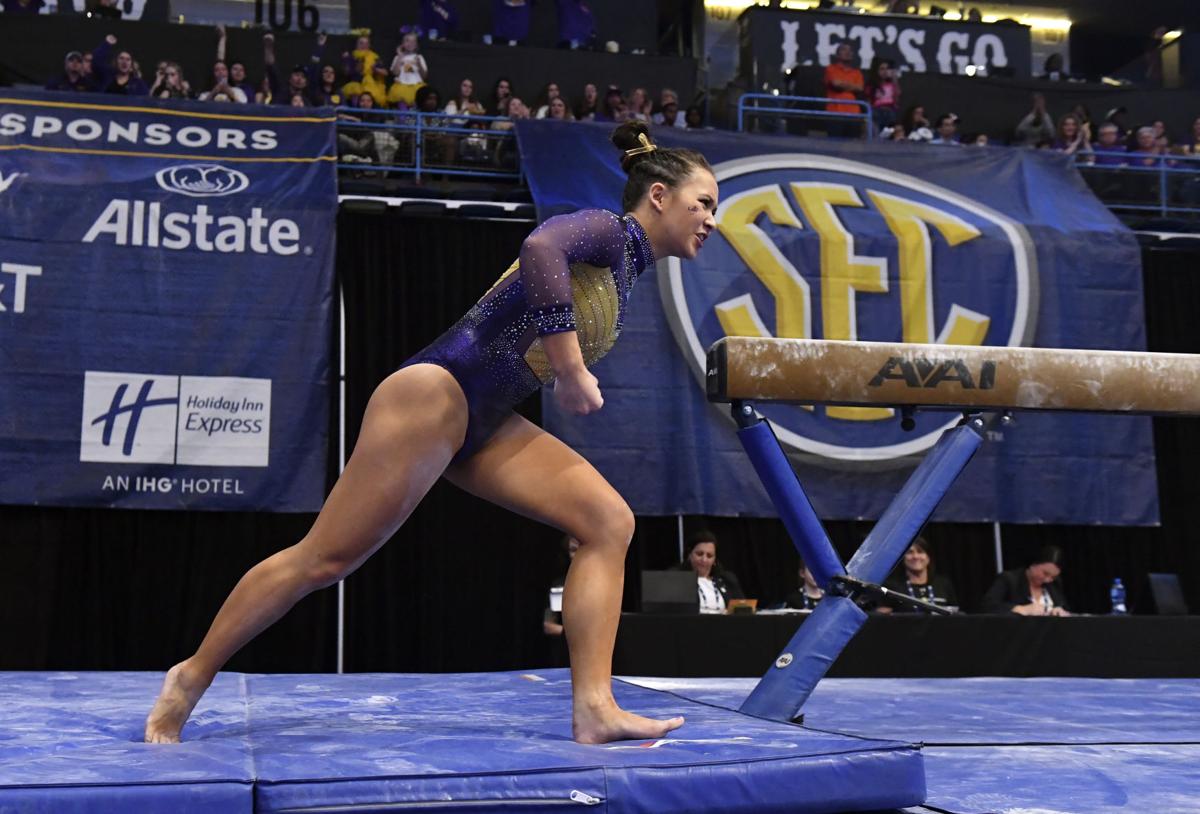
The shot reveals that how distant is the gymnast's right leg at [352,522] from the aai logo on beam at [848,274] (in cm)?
559

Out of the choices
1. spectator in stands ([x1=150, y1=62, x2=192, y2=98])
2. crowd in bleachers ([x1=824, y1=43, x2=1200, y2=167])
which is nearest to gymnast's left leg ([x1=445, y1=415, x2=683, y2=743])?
spectator in stands ([x1=150, y1=62, x2=192, y2=98])

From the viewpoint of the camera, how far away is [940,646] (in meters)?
5.81

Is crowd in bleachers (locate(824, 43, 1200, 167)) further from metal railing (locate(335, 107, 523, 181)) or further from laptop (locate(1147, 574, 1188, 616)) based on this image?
laptop (locate(1147, 574, 1188, 616))

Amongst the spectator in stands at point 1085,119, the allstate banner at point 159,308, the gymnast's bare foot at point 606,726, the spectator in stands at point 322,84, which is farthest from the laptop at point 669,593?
the spectator in stands at point 1085,119

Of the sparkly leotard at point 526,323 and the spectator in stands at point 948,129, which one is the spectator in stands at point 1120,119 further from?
the sparkly leotard at point 526,323

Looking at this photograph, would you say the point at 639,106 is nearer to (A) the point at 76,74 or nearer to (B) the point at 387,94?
(B) the point at 387,94

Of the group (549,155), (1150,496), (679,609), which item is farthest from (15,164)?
(1150,496)

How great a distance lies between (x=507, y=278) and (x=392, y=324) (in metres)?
6.04

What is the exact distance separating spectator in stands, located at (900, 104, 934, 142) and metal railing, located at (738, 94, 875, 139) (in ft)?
1.06

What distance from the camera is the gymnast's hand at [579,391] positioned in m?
2.19

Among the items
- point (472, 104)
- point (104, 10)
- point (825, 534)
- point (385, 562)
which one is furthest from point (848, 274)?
point (104, 10)

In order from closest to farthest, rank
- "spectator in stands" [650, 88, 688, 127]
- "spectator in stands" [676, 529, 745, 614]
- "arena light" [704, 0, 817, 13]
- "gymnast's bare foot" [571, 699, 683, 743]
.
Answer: "gymnast's bare foot" [571, 699, 683, 743]
"spectator in stands" [676, 529, 745, 614]
"spectator in stands" [650, 88, 688, 127]
"arena light" [704, 0, 817, 13]

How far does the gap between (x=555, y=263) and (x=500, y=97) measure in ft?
26.1

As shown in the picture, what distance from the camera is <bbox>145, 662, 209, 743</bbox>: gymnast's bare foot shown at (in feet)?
7.42
